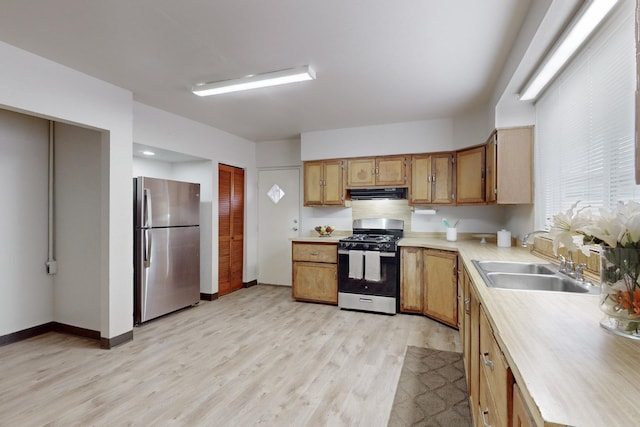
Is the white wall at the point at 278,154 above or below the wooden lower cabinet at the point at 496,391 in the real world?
above

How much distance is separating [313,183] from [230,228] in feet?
4.94

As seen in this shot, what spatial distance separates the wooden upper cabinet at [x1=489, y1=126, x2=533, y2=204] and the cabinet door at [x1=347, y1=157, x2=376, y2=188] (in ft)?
5.27

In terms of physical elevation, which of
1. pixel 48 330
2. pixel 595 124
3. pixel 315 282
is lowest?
pixel 48 330

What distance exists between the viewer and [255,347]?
9.71ft

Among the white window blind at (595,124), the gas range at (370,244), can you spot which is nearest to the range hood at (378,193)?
the gas range at (370,244)

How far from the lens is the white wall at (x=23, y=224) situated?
311 cm

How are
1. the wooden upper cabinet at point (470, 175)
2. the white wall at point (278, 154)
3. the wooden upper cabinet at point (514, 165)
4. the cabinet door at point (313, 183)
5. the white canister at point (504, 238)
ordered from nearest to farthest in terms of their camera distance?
the wooden upper cabinet at point (514, 165), the white canister at point (504, 238), the wooden upper cabinet at point (470, 175), the cabinet door at point (313, 183), the white wall at point (278, 154)

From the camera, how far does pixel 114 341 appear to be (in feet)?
9.73

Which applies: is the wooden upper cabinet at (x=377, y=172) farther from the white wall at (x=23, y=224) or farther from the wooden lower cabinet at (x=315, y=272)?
the white wall at (x=23, y=224)

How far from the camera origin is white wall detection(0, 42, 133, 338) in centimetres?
250

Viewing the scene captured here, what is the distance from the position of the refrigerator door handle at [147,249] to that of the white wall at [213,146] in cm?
103

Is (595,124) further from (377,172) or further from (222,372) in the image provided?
(222,372)

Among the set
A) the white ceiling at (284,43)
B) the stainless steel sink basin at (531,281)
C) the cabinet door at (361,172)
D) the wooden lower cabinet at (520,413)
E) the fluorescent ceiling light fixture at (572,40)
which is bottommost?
the wooden lower cabinet at (520,413)

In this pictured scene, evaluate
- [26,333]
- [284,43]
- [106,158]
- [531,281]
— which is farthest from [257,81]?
[26,333]
